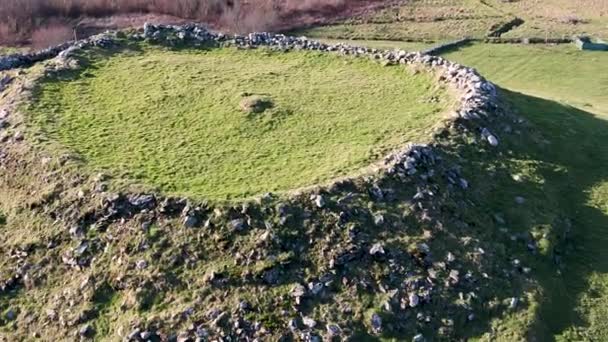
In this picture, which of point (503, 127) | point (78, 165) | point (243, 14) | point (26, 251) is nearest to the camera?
point (26, 251)

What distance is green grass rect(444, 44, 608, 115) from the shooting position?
29.1 metres

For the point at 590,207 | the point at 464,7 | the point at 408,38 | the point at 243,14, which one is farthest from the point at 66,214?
the point at 464,7

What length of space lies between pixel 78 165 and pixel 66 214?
147 cm

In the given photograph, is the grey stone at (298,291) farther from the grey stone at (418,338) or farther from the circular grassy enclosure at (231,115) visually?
the circular grassy enclosure at (231,115)

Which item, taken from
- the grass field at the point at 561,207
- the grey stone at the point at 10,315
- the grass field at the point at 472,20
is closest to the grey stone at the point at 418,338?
the grass field at the point at 561,207

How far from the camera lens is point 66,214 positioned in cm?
1545

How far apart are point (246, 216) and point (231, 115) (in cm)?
531

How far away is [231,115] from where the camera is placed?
1927cm

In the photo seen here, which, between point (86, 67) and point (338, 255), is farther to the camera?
point (86, 67)

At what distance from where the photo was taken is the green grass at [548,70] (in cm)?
2912

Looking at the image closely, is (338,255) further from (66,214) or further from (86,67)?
(86,67)

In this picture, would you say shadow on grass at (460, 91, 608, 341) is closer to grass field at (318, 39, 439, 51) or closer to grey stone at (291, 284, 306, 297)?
grey stone at (291, 284, 306, 297)

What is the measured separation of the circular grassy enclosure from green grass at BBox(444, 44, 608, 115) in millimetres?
10259

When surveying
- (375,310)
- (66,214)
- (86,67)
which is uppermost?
(86,67)
